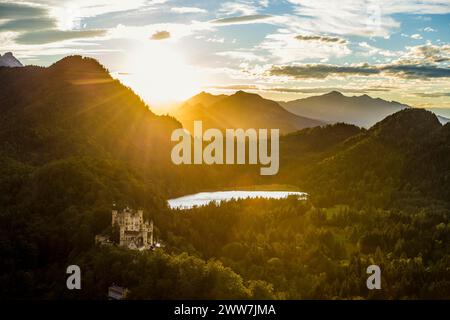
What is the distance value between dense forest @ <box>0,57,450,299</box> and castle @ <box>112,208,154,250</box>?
1.15 meters

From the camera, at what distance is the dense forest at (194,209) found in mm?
29797

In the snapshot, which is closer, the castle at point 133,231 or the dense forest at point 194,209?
the dense forest at point 194,209

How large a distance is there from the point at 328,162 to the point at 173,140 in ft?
97.5

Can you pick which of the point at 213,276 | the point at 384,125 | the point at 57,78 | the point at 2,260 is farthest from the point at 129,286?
the point at 384,125

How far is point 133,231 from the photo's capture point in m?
35.0

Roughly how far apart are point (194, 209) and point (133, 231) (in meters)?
27.1

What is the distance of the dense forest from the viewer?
29797 mm

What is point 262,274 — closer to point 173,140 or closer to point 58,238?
point 58,238

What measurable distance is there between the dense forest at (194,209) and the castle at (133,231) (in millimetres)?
1153

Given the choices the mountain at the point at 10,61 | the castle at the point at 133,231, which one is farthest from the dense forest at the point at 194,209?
the mountain at the point at 10,61

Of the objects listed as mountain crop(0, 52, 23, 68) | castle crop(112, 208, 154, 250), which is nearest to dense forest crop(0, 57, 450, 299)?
castle crop(112, 208, 154, 250)

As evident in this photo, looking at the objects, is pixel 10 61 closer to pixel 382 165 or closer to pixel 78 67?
pixel 78 67

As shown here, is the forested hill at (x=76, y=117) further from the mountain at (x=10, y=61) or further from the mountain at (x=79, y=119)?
the mountain at (x=10, y=61)
